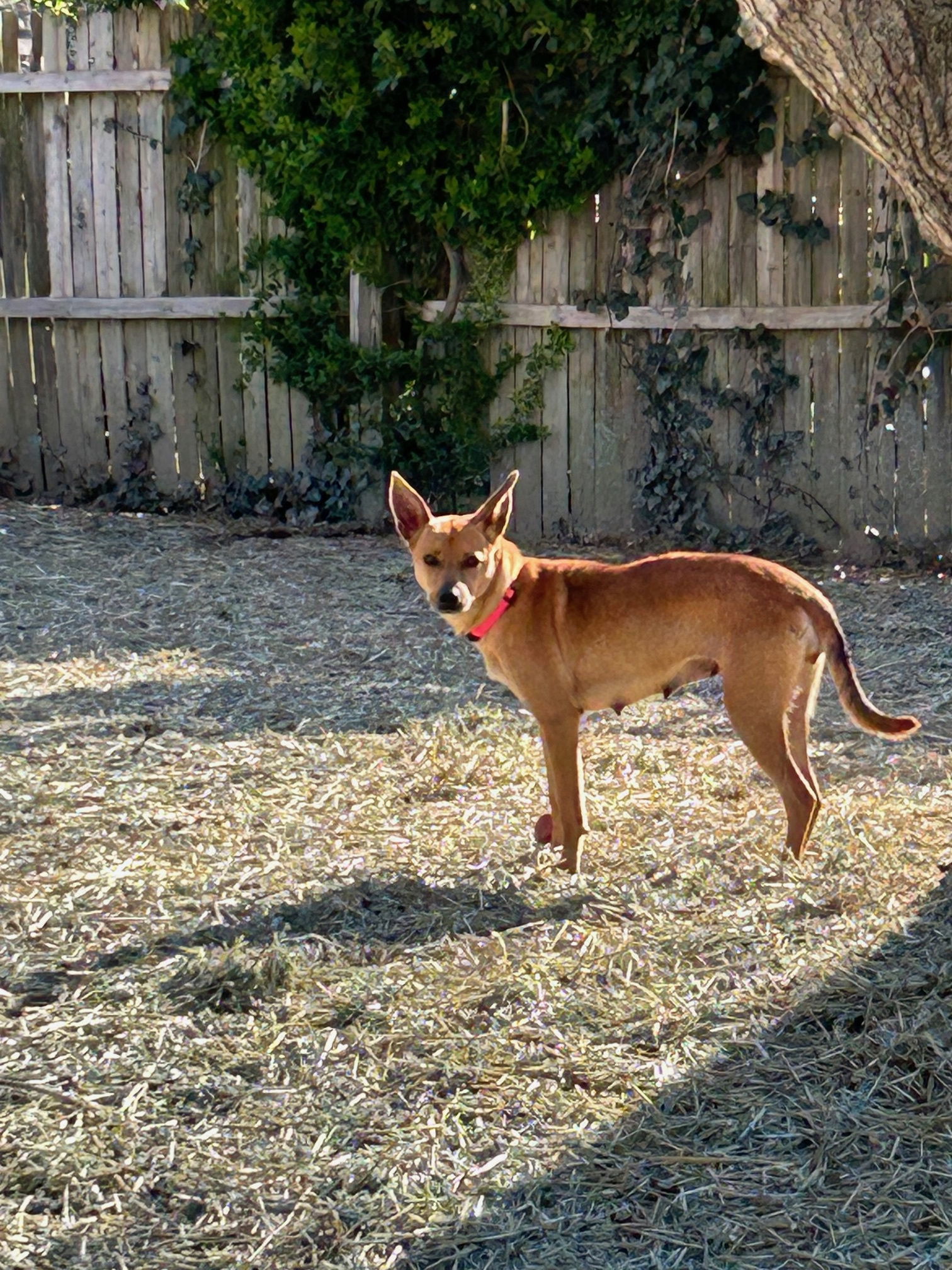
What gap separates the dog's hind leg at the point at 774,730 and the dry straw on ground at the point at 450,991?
15 centimetres

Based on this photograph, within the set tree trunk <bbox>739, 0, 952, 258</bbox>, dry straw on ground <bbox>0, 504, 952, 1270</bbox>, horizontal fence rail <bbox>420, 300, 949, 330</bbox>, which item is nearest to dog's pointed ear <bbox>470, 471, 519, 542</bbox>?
dry straw on ground <bbox>0, 504, 952, 1270</bbox>

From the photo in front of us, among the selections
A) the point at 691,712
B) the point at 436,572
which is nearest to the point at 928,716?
the point at 691,712

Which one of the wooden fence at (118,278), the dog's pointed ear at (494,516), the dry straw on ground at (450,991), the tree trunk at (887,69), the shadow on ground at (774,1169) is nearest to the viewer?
the shadow on ground at (774,1169)

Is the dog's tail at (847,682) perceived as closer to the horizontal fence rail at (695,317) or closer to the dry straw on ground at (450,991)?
the dry straw on ground at (450,991)

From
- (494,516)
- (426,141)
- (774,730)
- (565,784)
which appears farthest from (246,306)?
(774,730)

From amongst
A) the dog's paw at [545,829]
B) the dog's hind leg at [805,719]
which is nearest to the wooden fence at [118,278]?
the dog's paw at [545,829]

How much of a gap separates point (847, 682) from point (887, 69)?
6.41 feet

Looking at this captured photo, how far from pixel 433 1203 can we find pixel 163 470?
28.7ft

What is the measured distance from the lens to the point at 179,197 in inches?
425

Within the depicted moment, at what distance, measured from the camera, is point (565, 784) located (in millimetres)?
4914

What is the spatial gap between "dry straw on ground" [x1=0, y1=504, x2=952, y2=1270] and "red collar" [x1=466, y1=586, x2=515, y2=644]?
2.25 feet

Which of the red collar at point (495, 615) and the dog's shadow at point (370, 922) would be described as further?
the red collar at point (495, 615)

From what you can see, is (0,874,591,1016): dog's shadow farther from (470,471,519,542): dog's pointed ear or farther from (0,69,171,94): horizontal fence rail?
(0,69,171,94): horizontal fence rail

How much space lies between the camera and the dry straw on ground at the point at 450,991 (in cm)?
304
